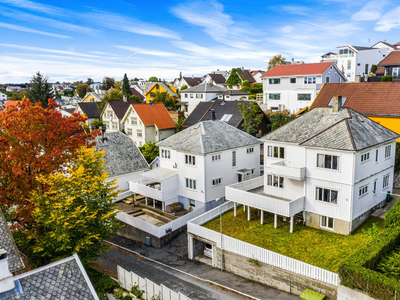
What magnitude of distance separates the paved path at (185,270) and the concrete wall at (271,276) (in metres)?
0.39

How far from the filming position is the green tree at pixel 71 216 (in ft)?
73.1

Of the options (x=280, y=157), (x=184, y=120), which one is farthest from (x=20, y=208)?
(x=184, y=120)

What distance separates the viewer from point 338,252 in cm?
2328

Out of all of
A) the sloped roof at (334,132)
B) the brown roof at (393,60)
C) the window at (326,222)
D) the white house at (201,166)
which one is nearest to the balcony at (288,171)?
the sloped roof at (334,132)

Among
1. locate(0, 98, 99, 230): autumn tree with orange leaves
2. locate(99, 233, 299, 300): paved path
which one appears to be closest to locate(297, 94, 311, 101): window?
locate(99, 233, 299, 300): paved path

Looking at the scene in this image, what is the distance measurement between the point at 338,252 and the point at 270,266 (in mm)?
4783

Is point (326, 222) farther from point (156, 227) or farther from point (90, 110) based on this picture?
point (90, 110)

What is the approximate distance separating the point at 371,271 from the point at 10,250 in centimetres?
1868

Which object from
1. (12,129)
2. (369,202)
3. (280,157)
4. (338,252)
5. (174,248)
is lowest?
(174,248)

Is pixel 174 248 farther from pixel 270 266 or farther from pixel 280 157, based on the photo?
pixel 280 157

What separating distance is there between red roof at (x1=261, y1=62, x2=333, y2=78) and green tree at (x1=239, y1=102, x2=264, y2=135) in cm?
1051

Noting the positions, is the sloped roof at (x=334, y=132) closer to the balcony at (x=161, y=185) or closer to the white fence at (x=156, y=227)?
the white fence at (x=156, y=227)

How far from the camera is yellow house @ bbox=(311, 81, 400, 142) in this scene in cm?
3762

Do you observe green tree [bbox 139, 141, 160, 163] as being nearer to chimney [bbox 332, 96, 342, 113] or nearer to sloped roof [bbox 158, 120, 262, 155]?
sloped roof [bbox 158, 120, 262, 155]
